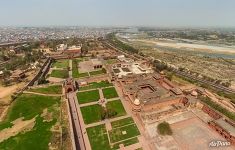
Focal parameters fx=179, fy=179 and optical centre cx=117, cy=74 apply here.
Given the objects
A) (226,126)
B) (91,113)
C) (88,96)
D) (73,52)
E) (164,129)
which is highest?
(73,52)

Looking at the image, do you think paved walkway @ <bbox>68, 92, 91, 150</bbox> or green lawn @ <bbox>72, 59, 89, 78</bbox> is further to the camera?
green lawn @ <bbox>72, 59, 89, 78</bbox>

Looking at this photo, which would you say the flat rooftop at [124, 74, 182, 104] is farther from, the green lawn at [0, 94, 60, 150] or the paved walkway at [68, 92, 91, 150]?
the green lawn at [0, 94, 60, 150]

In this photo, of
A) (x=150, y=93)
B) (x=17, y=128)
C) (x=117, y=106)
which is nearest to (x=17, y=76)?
(x=17, y=128)

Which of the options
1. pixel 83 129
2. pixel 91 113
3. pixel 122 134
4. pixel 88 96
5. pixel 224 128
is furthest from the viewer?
pixel 88 96

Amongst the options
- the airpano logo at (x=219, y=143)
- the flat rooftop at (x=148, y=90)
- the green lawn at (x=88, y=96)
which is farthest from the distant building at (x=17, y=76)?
the airpano logo at (x=219, y=143)

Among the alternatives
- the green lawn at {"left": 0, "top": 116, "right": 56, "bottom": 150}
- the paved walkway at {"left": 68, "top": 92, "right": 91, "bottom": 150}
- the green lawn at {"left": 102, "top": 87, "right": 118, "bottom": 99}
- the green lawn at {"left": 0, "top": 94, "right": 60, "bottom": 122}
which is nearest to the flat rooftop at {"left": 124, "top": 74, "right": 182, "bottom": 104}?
the green lawn at {"left": 102, "top": 87, "right": 118, "bottom": 99}

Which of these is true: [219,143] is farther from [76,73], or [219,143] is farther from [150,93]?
[76,73]
